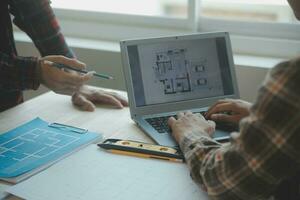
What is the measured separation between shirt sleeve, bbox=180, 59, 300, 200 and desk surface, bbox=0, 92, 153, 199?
0.44m

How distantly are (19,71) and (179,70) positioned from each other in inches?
19.9

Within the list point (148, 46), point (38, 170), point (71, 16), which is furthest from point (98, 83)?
point (38, 170)

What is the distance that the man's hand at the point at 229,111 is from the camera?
128cm

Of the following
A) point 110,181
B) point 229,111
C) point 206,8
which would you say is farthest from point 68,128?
point 206,8

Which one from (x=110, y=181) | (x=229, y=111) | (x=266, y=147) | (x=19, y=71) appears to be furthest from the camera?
(x=19, y=71)

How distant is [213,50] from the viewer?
1.47m

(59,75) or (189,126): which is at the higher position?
(59,75)

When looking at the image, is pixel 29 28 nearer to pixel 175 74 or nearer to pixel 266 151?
pixel 175 74

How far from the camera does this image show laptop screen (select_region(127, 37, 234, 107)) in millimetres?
1405

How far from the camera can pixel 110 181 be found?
3.30 feet

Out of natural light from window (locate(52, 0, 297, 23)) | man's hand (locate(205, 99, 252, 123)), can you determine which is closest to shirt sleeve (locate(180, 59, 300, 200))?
man's hand (locate(205, 99, 252, 123))

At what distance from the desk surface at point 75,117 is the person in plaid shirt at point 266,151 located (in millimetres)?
433

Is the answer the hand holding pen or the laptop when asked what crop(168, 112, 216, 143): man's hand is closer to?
the laptop

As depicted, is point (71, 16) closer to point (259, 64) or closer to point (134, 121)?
point (259, 64)
